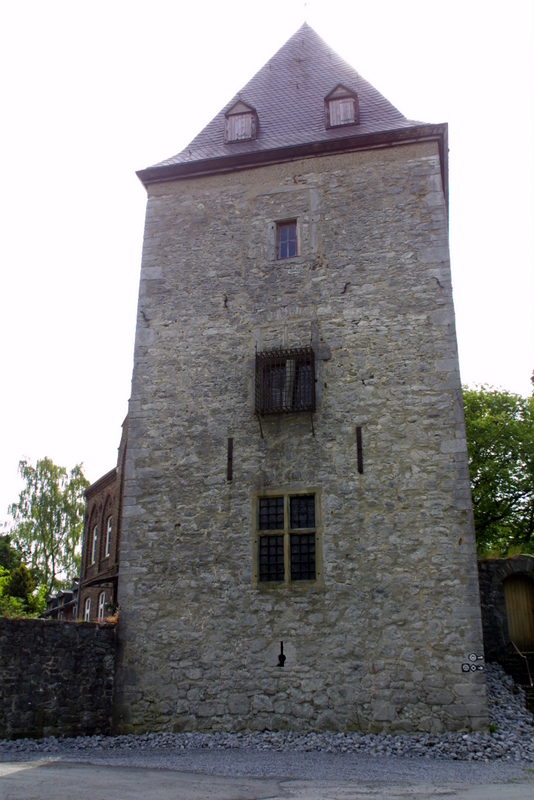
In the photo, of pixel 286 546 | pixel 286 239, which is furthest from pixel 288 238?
pixel 286 546

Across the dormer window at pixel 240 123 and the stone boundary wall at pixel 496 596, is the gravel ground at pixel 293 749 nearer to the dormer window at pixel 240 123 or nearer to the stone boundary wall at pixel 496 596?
the stone boundary wall at pixel 496 596

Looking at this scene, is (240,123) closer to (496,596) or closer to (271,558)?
(271,558)

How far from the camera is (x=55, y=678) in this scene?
984 centimetres

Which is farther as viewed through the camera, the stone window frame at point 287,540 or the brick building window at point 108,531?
the brick building window at point 108,531

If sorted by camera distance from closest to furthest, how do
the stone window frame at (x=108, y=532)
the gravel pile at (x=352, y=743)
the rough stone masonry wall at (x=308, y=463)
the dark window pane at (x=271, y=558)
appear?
the gravel pile at (x=352, y=743), the rough stone masonry wall at (x=308, y=463), the dark window pane at (x=271, y=558), the stone window frame at (x=108, y=532)

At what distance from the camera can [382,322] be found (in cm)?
1153

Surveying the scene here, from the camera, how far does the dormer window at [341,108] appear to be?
13500 mm

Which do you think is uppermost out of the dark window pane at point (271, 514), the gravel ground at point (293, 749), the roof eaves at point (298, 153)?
the roof eaves at point (298, 153)

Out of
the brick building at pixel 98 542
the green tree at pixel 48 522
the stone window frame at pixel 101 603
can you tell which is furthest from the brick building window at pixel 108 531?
the green tree at pixel 48 522

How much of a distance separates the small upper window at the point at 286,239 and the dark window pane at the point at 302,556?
5057 mm

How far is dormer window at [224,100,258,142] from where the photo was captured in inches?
556

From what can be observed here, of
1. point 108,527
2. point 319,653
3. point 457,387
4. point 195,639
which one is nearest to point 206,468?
point 195,639

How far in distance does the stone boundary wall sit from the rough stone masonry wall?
325 centimetres

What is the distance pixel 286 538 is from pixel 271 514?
478mm
